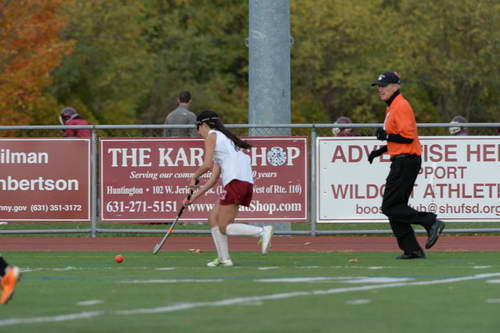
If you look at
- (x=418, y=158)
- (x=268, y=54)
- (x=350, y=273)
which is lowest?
(x=350, y=273)

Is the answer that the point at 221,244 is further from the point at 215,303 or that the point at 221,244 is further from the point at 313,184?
the point at 313,184

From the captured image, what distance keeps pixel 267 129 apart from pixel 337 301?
902cm

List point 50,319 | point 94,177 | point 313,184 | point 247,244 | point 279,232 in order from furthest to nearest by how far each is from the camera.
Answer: point 279,232, point 94,177, point 313,184, point 247,244, point 50,319

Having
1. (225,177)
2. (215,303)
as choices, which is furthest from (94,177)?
(215,303)

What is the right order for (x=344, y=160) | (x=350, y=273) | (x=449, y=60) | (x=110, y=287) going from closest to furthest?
(x=110, y=287), (x=350, y=273), (x=344, y=160), (x=449, y=60)

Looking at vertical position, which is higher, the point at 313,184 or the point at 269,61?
the point at 269,61

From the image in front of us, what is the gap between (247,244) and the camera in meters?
17.7

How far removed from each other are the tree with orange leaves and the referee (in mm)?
20575

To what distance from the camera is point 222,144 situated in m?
13.9

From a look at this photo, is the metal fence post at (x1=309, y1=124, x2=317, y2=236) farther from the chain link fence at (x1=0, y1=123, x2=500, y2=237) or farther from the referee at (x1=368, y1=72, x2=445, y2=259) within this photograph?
the referee at (x1=368, y1=72, x2=445, y2=259)

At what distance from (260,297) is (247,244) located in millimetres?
7798

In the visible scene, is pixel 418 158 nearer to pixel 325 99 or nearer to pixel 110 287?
pixel 110 287

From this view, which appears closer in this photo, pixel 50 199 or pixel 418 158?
pixel 418 158

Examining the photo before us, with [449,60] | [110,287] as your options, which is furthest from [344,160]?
[449,60]
